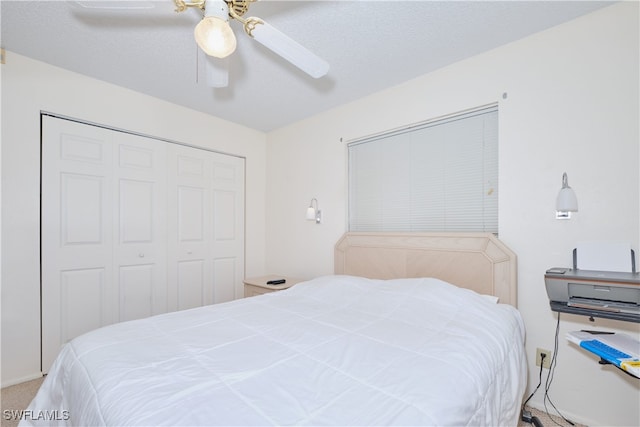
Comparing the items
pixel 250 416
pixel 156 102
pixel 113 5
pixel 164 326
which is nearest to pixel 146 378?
pixel 250 416

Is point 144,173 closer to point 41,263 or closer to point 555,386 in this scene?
point 41,263

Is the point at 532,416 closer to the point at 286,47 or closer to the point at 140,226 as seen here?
the point at 286,47

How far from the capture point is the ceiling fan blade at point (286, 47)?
1.34 meters

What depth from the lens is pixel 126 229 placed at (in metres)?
2.68

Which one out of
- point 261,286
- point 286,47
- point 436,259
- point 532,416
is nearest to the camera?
point 286,47

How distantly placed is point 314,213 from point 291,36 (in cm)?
164

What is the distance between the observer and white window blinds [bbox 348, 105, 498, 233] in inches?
85.6

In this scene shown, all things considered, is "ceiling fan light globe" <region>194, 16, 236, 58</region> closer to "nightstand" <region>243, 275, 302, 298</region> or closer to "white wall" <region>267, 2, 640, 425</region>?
"white wall" <region>267, 2, 640, 425</region>

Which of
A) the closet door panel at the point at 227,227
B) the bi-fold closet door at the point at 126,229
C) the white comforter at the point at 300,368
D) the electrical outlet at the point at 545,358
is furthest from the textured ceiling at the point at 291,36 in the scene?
the electrical outlet at the point at 545,358

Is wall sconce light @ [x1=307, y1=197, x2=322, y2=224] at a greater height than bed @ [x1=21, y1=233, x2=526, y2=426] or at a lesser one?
greater

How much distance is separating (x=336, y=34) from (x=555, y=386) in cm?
260

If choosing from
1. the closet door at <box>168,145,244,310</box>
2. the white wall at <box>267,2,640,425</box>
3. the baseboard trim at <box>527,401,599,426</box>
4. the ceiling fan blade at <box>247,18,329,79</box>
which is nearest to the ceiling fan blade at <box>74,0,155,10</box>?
the ceiling fan blade at <box>247,18,329,79</box>

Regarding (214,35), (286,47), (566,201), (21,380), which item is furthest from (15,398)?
(566,201)

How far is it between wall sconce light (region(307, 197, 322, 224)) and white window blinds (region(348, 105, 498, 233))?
390 mm
